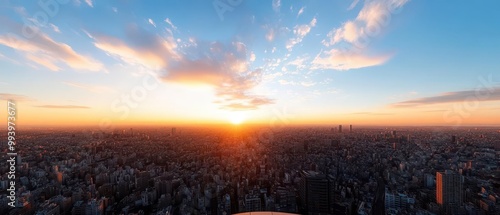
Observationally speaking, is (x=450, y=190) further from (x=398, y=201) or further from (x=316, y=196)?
(x=316, y=196)

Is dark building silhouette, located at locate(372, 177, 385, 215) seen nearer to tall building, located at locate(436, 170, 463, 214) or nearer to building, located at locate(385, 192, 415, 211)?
building, located at locate(385, 192, 415, 211)

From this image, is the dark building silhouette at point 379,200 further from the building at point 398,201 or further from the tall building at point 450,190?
the tall building at point 450,190

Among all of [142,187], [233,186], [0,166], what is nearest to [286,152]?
[233,186]

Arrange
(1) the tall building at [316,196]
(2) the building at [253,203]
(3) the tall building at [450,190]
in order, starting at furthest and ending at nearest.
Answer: (1) the tall building at [316,196] < (2) the building at [253,203] < (3) the tall building at [450,190]

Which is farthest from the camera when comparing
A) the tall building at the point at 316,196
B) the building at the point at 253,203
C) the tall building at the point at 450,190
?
the tall building at the point at 316,196

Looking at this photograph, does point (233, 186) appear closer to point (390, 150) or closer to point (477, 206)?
point (477, 206)

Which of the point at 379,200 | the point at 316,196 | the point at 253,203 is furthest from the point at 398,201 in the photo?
the point at 253,203

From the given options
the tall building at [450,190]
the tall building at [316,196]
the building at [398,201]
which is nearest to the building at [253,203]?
the tall building at [316,196]

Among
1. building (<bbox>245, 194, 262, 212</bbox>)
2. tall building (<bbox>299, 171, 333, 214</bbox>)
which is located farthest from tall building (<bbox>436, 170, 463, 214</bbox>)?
building (<bbox>245, 194, 262, 212</bbox>)
